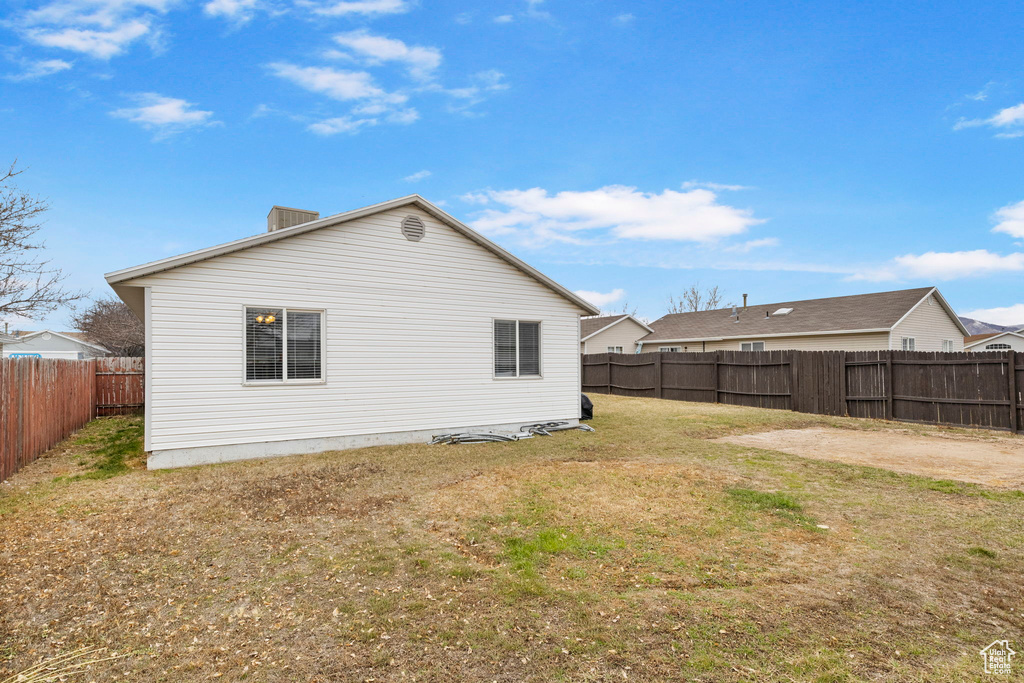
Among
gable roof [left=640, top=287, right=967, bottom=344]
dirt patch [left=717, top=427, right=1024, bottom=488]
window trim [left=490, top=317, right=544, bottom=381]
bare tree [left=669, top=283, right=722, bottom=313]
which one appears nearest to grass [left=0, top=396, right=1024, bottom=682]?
dirt patch [left=717, top=427, right=1024, bottom=488]

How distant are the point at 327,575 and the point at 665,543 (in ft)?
10.1

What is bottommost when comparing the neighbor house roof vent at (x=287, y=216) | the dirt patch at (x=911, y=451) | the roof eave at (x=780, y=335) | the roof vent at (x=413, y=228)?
the dirt patch at (x=911, y=451)

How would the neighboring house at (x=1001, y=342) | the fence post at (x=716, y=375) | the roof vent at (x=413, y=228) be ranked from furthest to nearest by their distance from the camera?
the neighboring house at (x=1001, y=342) → the fence post at (x=716, y=375) → the roof vent at (x=413, y=228)

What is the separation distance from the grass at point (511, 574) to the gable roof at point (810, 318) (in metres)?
17.9

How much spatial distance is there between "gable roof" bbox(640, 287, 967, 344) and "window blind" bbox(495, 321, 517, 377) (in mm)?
17628

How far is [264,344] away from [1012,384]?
54.8 ft

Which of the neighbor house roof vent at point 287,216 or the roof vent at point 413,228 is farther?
the neighbor house roof vent at point 287,216

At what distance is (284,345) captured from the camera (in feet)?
31.0

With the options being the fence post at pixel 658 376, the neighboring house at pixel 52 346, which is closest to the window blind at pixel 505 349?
the fence post at pixel 658 376

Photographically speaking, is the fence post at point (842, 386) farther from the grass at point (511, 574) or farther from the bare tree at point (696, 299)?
the bare tree at point (696, 299)

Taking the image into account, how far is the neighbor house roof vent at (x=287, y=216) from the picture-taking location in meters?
10.8

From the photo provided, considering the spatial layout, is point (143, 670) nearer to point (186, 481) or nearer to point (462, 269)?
point (186, 481)

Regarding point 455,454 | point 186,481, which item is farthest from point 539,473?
point 186,481

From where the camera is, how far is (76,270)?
15.4 metres
